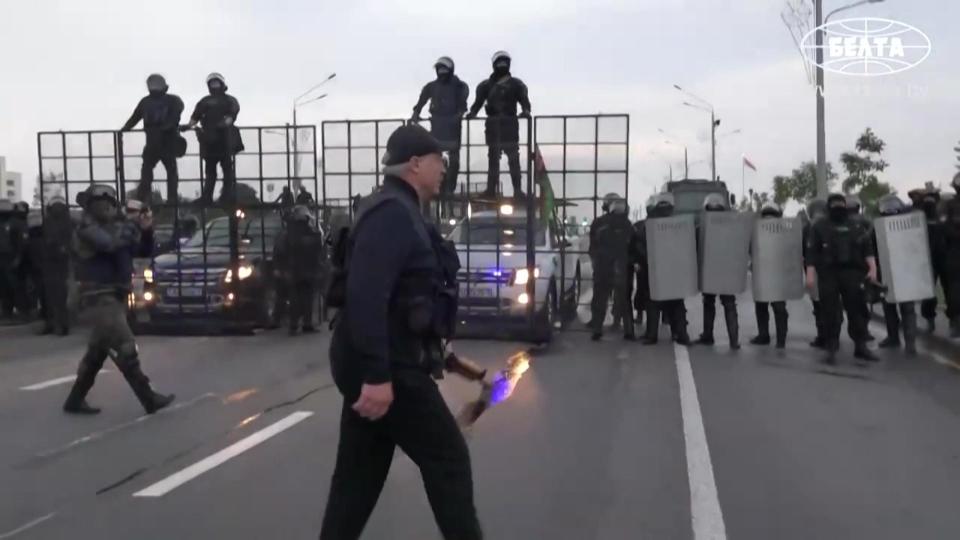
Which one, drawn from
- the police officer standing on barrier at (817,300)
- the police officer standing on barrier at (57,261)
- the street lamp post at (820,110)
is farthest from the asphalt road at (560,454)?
the street lamp post at (820,110)

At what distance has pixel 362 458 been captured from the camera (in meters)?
4.30

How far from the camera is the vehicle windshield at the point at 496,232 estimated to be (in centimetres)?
1466

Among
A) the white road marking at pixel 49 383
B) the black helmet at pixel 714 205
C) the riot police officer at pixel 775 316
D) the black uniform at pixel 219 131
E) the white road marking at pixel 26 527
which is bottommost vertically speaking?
the white road marking at pixel 49 383

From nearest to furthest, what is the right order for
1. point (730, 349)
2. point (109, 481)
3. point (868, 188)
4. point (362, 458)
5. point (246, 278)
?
point (362, 458) < point (109, 481) < point (730, 349) < point (246, 278) < point (868, 188)

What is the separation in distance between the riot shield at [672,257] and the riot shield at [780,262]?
2.70 ft

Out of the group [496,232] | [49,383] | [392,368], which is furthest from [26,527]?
[496,232]

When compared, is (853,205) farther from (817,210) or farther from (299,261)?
(299,261)

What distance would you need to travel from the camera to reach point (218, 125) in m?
15.5

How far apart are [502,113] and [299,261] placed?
368 cm

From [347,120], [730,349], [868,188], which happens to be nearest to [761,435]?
[730,349]

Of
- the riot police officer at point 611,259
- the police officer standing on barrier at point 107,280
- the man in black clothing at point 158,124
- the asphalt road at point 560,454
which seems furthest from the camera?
the man in black clothing at point 158,124

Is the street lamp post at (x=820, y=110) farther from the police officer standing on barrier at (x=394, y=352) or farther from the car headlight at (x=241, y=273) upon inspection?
the police officer standing on barrier at (x=394, y=352)

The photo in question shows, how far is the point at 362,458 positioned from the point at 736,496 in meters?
3.01

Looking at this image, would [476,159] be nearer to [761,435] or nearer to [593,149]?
[593,149]
